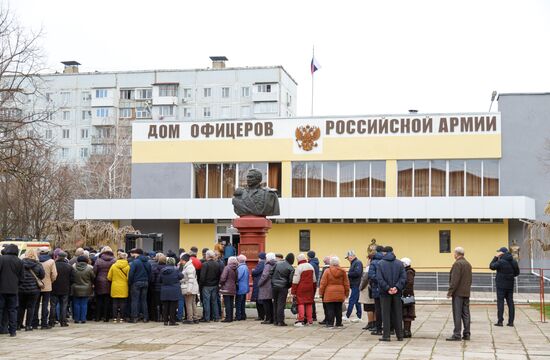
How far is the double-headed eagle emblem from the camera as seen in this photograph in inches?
1727

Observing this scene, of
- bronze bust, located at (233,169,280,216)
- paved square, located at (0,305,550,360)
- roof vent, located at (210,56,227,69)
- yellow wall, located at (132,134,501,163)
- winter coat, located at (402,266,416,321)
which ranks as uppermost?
roof vent, located at (210,56,227,69)

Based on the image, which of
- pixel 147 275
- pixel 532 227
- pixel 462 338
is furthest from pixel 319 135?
pixel 462 338

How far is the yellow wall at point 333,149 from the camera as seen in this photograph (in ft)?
138

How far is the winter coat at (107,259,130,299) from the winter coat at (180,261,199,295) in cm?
139

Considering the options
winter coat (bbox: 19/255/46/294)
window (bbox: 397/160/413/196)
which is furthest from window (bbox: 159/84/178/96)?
winter coat (bbox: 19/255/46/294)

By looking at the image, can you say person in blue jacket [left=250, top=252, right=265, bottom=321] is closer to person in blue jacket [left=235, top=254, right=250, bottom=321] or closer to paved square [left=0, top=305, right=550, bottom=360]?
person in blue jacket [left=235, top=254, right=250, bottom=321]

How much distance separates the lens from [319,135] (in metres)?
43.8

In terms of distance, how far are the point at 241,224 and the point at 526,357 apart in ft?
32.5

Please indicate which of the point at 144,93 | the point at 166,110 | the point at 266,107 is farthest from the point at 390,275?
the point at 144,93

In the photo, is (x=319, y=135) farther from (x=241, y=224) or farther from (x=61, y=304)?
(x=61, y=304)

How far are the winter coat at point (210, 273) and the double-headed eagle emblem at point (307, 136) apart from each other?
24368 millimetres

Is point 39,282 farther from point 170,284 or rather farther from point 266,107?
point 266,107

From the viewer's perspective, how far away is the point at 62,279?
1867cm

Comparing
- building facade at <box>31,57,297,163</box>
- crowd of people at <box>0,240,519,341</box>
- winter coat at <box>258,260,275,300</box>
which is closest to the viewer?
crowd of people at <box>0,240,519,341</box>
